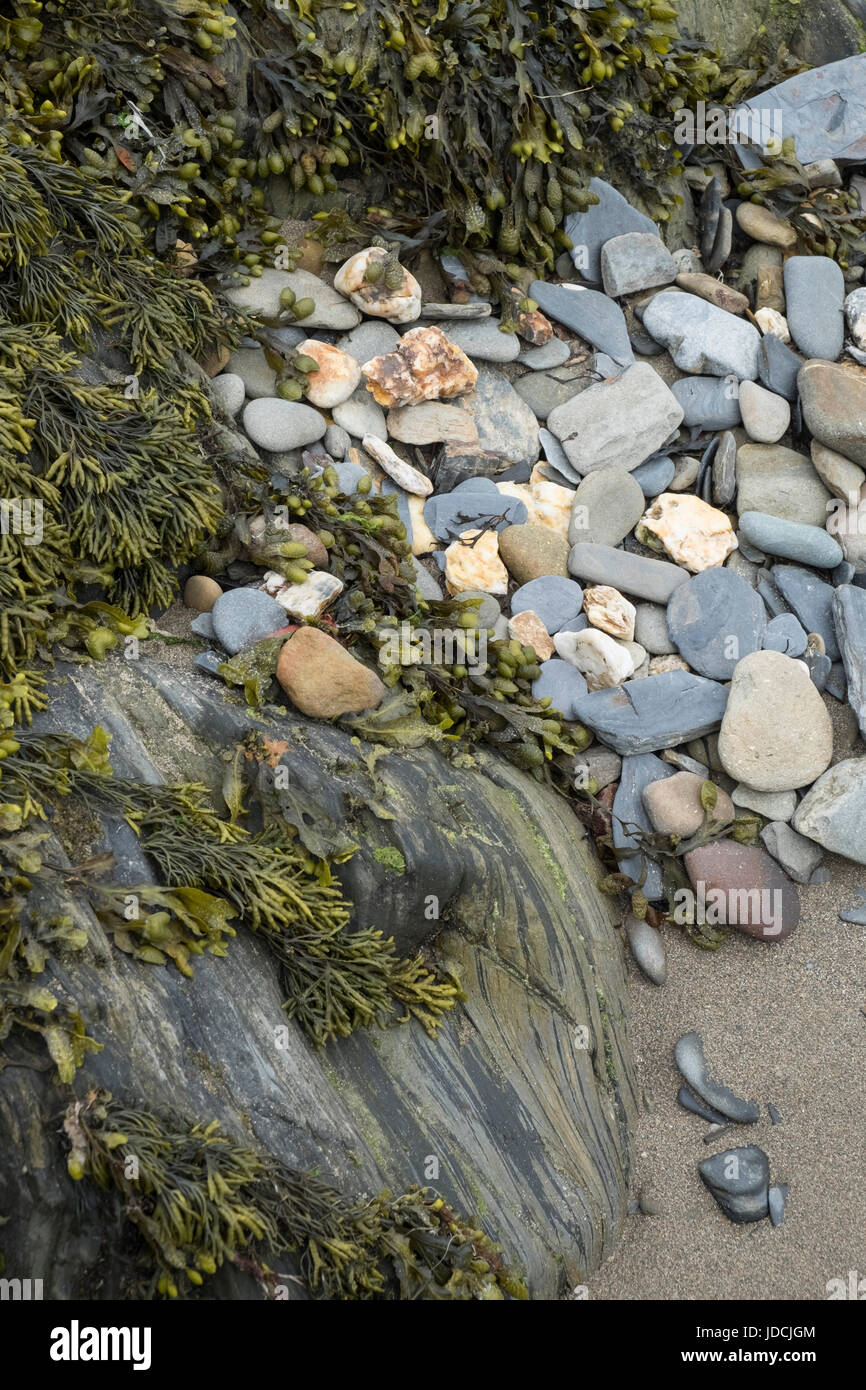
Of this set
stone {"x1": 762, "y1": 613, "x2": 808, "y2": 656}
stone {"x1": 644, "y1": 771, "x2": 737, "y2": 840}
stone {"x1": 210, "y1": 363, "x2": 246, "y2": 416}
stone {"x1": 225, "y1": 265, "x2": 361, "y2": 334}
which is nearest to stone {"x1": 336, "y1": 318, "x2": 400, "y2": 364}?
stone {"x1": 225, "y1": 265, "x2": 361, "y2": 334}

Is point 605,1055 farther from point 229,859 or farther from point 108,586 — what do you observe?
point 108,586

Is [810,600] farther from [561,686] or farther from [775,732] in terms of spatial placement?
[561,686]

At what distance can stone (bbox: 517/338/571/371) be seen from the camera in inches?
244

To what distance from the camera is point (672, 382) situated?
20.8 ft

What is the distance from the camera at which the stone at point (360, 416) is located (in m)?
5.65

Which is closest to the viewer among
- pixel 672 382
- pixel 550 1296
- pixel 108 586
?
pixel 550 1296

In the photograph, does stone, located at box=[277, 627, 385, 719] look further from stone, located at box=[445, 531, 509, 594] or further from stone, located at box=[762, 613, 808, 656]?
stone, located at box=[762, 613, 808, 656]

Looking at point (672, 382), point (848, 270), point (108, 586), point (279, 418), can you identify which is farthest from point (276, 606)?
point (848, 270)

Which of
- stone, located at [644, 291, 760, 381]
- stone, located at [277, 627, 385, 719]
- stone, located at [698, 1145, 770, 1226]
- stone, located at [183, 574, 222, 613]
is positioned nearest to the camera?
stone, located at [698, 1145, 770, 1226]

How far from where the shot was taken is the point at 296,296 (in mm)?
5738

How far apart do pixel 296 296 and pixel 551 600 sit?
226cm

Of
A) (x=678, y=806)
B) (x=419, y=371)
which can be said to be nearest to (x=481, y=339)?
(x=419, y=371)

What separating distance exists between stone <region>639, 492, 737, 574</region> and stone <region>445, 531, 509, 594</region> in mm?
942

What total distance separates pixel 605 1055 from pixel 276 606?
2.59 m
